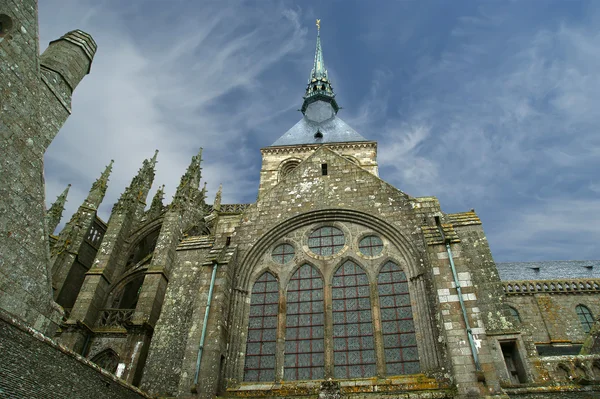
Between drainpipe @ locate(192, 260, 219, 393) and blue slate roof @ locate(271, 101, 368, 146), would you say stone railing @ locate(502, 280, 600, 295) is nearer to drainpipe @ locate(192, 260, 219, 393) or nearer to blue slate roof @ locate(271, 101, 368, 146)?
blue slate roof @ locate(271, 101, 368, 146)

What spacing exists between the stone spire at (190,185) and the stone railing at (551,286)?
1504cm

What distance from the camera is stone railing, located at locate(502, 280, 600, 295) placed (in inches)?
792

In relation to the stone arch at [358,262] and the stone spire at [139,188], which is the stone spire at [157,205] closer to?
the stone spire at [139,188]

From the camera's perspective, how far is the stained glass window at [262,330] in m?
9.20

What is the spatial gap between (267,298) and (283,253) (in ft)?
4.09

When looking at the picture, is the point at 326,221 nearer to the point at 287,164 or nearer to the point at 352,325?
the point at 352,325

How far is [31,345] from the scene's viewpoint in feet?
18.8

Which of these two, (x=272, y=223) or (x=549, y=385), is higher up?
(x=272, y=223)

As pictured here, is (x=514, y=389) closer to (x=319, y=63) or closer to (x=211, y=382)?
(x=211, y=382)

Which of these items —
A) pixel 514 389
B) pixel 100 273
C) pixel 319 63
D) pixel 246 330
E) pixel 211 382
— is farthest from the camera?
pixel 319 63

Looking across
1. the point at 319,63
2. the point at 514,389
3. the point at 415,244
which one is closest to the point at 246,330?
the point at 415,244

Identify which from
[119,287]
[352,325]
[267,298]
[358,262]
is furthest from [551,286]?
[119,287]

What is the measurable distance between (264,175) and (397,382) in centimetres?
1839

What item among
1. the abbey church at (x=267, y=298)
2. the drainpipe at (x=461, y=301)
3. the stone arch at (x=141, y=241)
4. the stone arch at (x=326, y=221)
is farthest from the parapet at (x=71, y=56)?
the drainpipe at (x=461, y=301)
